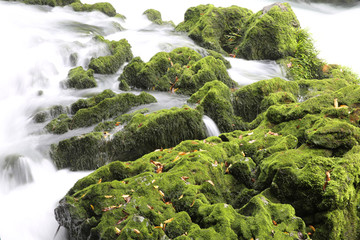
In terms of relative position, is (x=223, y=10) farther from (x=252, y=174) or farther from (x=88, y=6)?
(x=252, y=174)

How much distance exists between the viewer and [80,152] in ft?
22.5

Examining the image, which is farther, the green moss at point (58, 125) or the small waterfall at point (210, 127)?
the small waterfall at point (210, 127)

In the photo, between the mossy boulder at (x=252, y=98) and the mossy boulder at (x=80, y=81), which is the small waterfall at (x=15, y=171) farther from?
the mossy boulder at (x=252, y=98)

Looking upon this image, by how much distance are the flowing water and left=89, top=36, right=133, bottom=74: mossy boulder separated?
1.50 feet

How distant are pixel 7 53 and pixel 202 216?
36.5 ft

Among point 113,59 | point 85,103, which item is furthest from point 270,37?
point 85,103

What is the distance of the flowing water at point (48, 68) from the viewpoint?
5957mm

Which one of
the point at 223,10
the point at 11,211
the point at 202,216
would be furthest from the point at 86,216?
the point at 223,10

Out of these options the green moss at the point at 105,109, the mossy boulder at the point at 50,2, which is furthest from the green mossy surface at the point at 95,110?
the mossy boulder at the point at 50,2

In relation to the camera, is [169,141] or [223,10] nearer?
[169,141]

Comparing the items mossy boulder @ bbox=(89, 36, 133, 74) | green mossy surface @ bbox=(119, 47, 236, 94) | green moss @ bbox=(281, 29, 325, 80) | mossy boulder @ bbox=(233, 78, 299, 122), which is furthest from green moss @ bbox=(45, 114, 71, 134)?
green moss @ bbox=(281, 29, 325, 80)

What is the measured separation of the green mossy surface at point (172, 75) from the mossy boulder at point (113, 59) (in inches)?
48.5

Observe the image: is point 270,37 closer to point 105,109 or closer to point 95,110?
point 105,109

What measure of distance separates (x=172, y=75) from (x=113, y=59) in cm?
294
